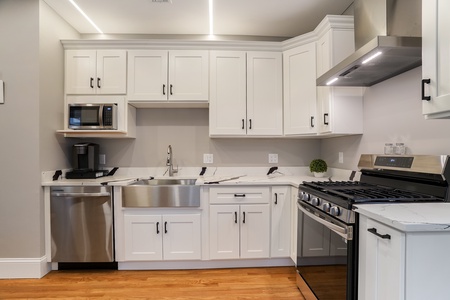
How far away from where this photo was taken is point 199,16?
2.78m

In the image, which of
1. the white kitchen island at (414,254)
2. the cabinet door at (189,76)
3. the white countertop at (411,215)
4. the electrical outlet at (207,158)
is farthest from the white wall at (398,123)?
the cabinet door at (189,76)

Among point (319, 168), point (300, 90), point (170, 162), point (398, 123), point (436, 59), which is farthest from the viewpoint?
point (170, 162)

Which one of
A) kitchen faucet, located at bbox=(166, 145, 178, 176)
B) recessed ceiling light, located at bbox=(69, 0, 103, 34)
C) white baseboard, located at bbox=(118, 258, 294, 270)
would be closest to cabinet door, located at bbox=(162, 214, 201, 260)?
white baseboard, located at bbox=(118, 258, 294, 270)

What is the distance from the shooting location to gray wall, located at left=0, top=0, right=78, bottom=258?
2.45 m

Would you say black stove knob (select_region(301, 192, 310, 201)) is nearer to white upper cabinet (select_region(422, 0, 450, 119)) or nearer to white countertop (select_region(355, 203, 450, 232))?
white countertop (select_region(355, 203, 450, 232))

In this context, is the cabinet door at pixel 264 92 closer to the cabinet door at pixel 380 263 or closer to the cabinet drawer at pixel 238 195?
the cabinet drawer at pixel 238 195

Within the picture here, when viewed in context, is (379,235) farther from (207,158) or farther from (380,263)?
(207,158)

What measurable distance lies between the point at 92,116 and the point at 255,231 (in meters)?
2.10

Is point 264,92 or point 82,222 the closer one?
point 82,222

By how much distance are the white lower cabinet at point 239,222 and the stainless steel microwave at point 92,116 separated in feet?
4.46

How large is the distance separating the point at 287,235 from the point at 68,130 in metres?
2.53

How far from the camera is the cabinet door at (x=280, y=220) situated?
8.48 feet

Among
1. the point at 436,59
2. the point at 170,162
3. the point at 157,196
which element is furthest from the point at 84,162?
the point at 436,59

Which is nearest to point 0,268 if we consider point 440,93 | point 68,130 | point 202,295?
point 68,130
